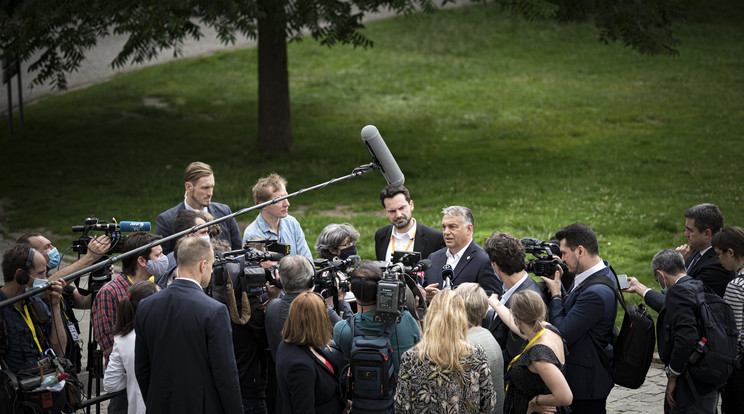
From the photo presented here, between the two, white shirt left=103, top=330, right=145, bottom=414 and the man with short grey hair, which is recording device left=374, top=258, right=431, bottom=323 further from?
white shirt left=103, top=330, right=145, bottom=414

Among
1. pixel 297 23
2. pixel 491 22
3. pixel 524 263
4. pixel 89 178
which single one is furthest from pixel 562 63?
pixel 524 263

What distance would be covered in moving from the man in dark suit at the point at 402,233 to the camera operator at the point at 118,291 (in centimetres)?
248

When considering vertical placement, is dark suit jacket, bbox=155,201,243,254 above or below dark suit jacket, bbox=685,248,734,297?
above

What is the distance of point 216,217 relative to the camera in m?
8.06

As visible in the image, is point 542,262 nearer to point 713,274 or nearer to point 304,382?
point 713,274

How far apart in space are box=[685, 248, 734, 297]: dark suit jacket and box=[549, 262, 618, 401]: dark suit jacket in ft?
5.24

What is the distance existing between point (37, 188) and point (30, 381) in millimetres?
13081

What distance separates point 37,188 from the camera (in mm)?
17078

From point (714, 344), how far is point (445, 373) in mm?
2588

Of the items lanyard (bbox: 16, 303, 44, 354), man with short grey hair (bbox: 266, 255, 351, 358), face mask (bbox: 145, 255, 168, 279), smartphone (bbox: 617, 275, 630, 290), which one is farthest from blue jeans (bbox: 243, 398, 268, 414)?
smartphone (bbox: 617, 275, 630, 290)

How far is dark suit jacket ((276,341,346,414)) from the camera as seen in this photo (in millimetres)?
4988

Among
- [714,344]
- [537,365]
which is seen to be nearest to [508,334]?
[537,365]

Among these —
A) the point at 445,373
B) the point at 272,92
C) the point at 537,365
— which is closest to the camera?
the point at 445,373

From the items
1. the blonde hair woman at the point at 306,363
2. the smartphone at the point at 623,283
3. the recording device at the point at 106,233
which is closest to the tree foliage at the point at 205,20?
the recording device at the point at 106,233
